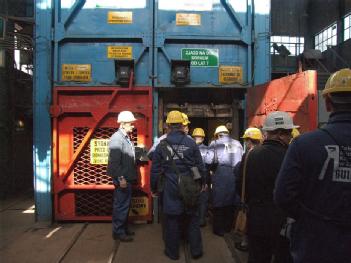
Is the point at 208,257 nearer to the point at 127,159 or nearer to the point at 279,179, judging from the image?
the point at 127,159

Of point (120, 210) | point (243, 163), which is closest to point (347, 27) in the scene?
point (120, 210)

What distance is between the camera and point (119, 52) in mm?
6266

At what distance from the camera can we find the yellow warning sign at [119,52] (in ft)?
20.6

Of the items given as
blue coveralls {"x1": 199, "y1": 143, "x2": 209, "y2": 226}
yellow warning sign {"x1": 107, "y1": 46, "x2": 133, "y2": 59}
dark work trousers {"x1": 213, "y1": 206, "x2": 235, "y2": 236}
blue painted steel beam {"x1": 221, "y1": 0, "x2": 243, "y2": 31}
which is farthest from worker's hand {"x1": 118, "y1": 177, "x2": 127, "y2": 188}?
blue painted steel beam {"x1": 221, "y1": 0, "x2": 243, "y2": 31}

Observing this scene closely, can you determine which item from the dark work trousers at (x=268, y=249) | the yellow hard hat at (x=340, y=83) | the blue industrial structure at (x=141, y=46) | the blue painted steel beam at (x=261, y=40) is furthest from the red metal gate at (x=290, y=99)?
the yellow hard hat at (x=340, y=83)

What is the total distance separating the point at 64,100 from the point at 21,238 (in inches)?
86.7

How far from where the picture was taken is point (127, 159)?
5484 millimetres

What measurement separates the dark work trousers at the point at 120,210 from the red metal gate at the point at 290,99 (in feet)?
7.21

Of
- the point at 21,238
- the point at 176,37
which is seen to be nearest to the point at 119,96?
the point at 176,37

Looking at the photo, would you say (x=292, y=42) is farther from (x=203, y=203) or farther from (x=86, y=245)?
(x=86, y=245)

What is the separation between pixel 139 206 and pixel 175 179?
1.77 metres

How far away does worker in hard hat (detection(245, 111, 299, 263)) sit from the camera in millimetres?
3443

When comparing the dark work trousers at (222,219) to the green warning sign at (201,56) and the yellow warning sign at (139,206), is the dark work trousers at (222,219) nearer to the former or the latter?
the yellow warning sign at (139,206)

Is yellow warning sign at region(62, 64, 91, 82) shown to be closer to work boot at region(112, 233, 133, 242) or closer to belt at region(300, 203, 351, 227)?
work boot at region(112, 233, 133, 242)
